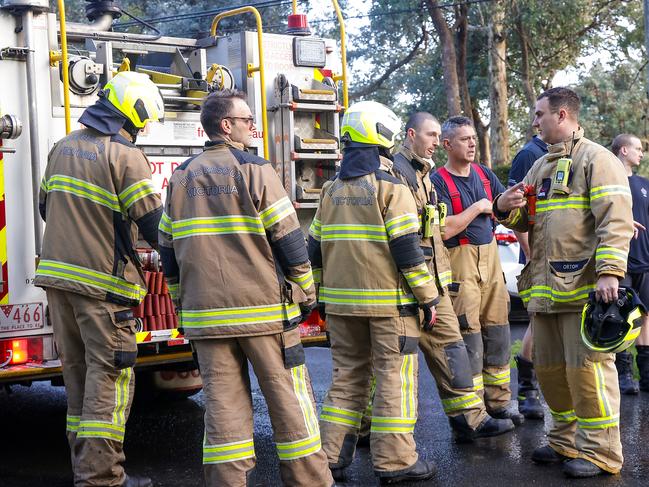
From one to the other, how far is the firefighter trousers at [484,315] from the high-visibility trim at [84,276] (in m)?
2.11

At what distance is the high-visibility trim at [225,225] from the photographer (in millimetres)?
4410

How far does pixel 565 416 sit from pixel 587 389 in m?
0.37

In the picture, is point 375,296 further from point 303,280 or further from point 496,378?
point 496,378

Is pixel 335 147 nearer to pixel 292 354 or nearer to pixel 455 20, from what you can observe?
pixel 292 354

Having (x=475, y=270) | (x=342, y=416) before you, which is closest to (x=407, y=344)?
(x=342, y=416)

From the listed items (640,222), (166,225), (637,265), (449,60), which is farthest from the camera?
(449,60)

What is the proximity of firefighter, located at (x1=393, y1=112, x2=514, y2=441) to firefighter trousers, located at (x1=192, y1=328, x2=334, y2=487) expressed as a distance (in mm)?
1407

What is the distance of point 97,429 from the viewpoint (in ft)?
16.1

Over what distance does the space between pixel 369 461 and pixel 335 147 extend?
2202 mm

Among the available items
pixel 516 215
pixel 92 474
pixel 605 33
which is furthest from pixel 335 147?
pixel 605 33

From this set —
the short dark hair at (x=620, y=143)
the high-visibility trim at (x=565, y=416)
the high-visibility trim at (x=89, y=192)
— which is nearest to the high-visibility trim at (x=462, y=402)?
the high-visibility trim at (x=565, y=416)

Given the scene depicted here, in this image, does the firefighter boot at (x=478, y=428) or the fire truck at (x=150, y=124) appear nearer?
the fire truck at (x=150, y=124)

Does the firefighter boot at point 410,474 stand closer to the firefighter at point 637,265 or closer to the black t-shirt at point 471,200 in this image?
the black t-shirt at point 471,200

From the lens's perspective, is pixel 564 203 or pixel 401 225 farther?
pixel 564 203
